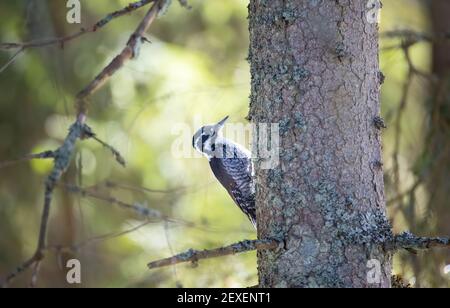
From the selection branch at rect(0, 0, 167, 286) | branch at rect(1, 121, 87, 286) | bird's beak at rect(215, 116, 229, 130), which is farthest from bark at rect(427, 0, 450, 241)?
branch at rect(1, 121, 87, 286)

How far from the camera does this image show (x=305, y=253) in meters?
2.81

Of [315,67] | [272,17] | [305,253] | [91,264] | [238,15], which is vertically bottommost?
[91,264]

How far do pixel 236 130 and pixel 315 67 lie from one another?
243cm

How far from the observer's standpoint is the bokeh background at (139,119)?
5160 mm

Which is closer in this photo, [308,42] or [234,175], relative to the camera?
[308,42]

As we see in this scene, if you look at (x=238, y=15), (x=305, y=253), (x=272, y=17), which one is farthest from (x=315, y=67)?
(x=238, y=15)

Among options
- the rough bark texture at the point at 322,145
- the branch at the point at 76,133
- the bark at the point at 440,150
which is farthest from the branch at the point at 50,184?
the bark at the point at 440,150

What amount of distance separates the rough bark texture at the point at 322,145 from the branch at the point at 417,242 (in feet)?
0.22

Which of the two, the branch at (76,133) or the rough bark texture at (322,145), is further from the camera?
the rough bark texture at (322,145)

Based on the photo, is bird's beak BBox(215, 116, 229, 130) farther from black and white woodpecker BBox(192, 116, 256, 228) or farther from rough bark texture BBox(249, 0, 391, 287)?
rough bark texture BBox(249, 0, 391, 287)

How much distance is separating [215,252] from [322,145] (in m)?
0.64

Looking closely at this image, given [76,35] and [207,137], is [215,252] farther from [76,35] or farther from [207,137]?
[207,137]

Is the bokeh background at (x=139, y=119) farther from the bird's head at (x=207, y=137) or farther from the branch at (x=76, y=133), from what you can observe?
the branch at (x=76, y=133)
